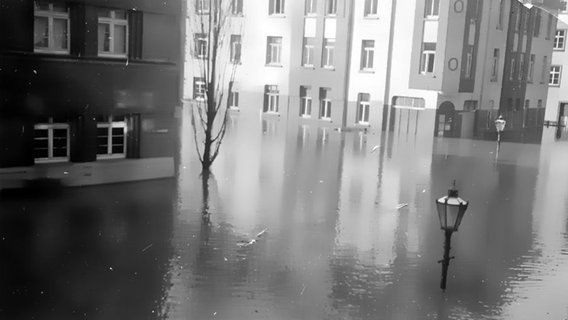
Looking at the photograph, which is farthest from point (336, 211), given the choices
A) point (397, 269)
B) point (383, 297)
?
point (383, 297)

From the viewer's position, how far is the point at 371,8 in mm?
3326

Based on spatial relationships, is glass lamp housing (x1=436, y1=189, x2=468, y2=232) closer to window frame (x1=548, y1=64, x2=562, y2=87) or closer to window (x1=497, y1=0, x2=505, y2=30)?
window (x1=497, y1=0, x2=505, y2=30)

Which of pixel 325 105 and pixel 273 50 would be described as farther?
pixel 325 105

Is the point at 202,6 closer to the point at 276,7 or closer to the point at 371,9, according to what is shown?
the point at 276,7

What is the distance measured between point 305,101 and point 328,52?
10.8 inches

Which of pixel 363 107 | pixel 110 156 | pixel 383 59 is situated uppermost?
pixel 383 59

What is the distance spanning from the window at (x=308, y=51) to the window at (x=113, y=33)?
2.97 feet

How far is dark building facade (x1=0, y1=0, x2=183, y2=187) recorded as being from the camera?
2.39 meters

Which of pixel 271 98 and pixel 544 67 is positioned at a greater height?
pixel 544 67

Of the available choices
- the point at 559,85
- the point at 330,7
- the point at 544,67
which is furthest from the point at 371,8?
the point at 559,85

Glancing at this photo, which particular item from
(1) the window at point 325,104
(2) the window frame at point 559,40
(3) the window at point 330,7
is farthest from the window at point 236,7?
(2) the window frame at point 559,40

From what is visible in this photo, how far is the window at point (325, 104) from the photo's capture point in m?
2.93

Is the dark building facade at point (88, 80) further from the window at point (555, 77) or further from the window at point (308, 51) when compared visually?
the window at point (555, 77)

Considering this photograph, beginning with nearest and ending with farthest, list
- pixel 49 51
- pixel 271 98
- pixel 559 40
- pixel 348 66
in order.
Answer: pixel 49 51
pixel 271 98
pixel 348 66
pixel 559 40
